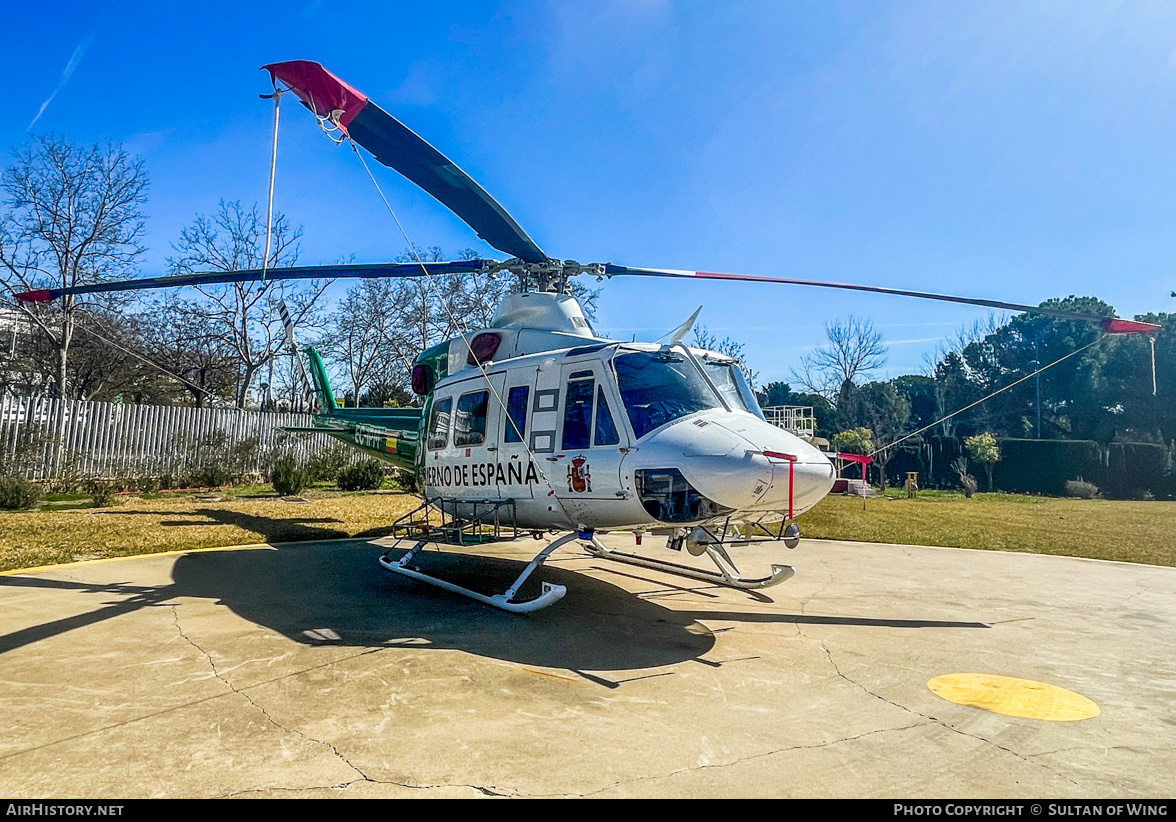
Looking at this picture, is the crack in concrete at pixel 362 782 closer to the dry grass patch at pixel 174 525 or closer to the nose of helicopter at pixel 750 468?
the nose of helicopter at pixel 750 468

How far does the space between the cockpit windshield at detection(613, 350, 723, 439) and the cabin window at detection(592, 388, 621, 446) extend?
0.19 meters

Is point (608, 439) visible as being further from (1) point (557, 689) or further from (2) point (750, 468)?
(1) point (557, 689)

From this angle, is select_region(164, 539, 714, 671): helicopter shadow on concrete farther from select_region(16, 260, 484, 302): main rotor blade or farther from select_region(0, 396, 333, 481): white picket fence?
select_region(0, 396, 333, 481): white picket fence

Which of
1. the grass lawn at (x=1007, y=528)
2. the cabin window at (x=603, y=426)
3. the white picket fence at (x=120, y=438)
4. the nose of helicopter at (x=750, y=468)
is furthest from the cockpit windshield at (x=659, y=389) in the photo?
the white picket fence at (x=120, y=438)

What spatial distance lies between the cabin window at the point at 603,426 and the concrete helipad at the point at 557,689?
178 centimetres

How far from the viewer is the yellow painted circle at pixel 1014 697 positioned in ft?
14.8

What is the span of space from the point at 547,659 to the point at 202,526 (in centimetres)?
862

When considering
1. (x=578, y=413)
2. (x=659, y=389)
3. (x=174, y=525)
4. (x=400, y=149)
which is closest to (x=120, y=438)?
(x=174, y=525)

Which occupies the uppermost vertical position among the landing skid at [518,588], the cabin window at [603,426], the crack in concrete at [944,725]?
the cabin window at [603,426]

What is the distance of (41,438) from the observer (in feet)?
51.8

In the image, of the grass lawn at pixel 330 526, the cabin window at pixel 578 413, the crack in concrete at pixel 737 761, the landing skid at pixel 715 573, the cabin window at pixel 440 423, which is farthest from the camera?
the grass lawn at pixel 330 526

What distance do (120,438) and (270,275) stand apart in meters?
14.0

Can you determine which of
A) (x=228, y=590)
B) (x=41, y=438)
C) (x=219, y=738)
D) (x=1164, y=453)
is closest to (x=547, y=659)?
(x=219, y=738)
